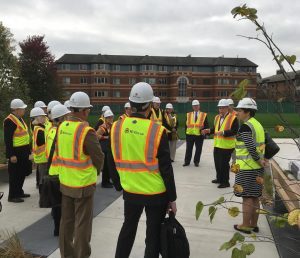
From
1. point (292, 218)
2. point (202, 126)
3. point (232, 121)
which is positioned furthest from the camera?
point (202, 126)

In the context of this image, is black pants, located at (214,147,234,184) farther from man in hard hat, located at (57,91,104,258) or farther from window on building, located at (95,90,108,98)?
window on building, located at (95,90,108,98)

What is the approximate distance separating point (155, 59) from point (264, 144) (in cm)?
7666

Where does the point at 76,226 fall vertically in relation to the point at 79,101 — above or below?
below

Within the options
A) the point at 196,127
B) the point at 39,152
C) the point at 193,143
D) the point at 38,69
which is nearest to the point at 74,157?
the point at 39,152

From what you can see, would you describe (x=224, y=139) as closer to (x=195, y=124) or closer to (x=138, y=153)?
(x=195, y=124)

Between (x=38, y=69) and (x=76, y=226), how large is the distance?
45028mm

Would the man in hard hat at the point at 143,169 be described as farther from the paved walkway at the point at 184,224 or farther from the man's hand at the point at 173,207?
the paved walkway at the point at 184,224

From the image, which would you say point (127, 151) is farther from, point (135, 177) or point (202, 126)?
point (202, 126)

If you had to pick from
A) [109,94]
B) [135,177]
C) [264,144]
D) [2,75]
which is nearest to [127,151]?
[135,177]

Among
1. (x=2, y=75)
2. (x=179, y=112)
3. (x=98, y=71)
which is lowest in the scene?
(x=179, y=112)

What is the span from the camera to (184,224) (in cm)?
539

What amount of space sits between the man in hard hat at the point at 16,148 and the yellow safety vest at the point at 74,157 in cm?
282

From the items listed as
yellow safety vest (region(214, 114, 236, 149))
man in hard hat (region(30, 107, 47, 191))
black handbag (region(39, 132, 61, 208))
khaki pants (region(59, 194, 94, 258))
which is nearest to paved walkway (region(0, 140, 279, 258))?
khaki pants (region(59, 194, 94, 258))

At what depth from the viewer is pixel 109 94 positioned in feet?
250
